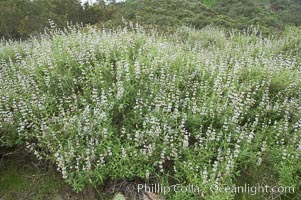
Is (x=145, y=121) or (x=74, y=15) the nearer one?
(x=145, y=121)

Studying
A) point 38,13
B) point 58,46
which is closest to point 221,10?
point 38,13

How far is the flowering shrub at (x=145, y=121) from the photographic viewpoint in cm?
333

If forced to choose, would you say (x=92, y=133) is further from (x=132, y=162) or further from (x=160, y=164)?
(x=160, y=164)

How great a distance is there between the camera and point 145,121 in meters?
3.63

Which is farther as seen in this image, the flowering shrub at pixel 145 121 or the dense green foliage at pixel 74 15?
the dense green foliage at pixel 74 15

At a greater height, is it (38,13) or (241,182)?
(38,13)

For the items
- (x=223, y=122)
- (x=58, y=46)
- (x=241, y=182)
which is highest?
(x=58, y=46)

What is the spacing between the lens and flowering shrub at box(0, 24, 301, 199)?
10.9ft

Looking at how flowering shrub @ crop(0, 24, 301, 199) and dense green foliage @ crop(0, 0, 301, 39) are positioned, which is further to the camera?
dense green foliage @ crop(0, 0, 301, 39)

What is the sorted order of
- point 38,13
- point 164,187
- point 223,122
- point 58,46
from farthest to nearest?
point 38,13 < point 58,46 < point 223,122 < point 164,187

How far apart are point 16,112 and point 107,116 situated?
1.07 meters

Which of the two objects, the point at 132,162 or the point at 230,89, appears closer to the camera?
the point at 132,162

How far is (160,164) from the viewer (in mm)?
3367

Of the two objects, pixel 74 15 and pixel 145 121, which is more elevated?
pixel 74 15
